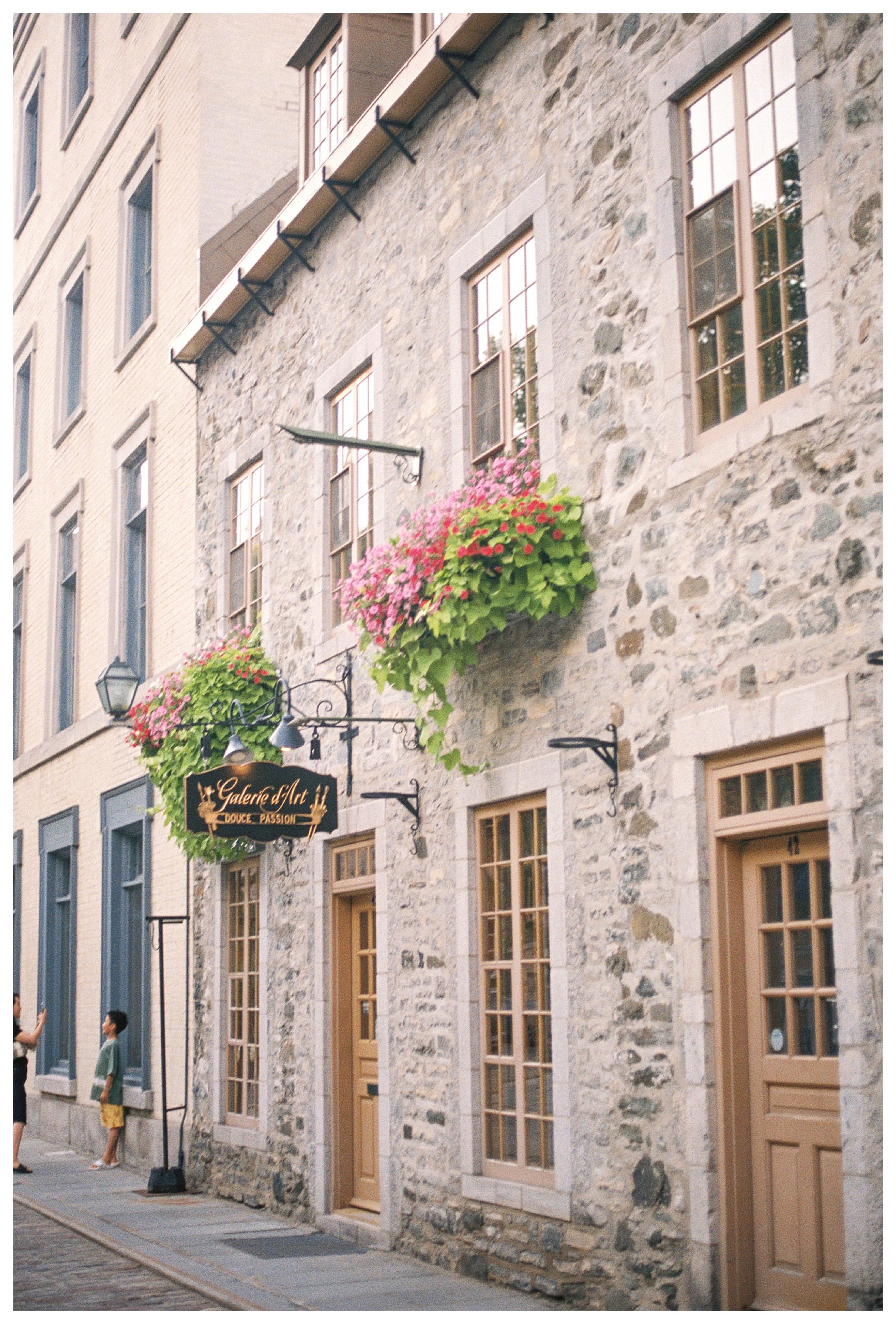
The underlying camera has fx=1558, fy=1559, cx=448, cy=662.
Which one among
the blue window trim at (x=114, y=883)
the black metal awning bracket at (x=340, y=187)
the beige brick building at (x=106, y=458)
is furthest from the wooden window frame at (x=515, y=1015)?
the blue window trim at (x=114, y=883)

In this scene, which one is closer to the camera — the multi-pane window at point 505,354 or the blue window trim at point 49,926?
the multi-pane window at point 505,354

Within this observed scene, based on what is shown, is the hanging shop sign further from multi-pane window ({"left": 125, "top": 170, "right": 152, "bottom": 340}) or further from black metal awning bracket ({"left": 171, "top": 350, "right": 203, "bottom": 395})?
multi-pane window ({"left": 125, "top": 170, "right": 152, "bottom": 340})

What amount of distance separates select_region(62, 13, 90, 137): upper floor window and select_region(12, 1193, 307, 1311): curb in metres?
15.1

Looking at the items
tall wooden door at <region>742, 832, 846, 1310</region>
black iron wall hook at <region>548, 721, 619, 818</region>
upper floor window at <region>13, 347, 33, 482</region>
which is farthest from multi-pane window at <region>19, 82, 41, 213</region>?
tall wooden door at <region>742, 832, 846, 1310</region>

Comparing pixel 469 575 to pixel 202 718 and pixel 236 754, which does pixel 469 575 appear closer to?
pixel 236 754

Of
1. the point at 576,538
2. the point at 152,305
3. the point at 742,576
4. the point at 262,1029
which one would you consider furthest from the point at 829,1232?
the point at 152,305

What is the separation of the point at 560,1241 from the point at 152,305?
12.3 metres

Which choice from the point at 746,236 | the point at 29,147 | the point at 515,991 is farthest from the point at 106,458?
the point at 746,236

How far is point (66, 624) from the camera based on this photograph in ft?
70.8

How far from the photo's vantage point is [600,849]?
8.20 m

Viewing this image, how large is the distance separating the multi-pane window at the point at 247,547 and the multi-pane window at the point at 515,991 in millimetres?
4938

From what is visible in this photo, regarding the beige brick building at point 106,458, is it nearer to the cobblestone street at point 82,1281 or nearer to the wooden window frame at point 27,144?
the wooden window frame at point 27,144

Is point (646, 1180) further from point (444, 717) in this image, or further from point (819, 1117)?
point (444, 717)

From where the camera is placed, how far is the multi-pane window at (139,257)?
60.8ft
